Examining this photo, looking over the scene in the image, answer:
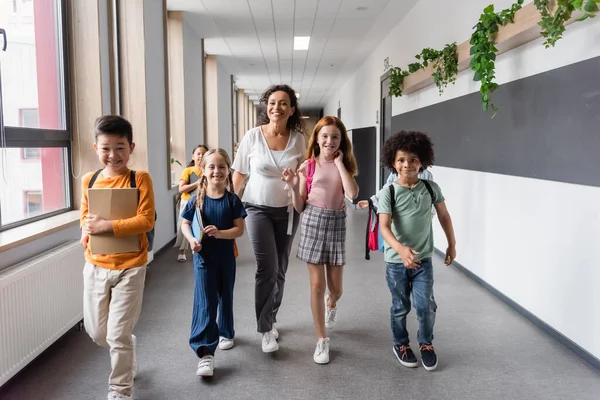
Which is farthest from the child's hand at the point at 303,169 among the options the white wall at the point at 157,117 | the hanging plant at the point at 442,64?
the white wall at the point at 157,117

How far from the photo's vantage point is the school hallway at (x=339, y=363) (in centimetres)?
246

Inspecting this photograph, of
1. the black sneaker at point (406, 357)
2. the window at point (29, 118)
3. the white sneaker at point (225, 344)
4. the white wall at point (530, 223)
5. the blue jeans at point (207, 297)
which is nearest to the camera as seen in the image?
the blue jeans at point (207, 297)

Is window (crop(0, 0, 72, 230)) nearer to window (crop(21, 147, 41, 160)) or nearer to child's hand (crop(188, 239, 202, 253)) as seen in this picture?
window (crop(21, 147, 41, 160))

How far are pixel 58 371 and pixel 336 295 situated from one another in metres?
1.62

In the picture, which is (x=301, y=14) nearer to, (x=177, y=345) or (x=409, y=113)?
(x=409, y=113)

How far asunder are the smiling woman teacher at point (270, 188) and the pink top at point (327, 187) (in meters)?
0.15

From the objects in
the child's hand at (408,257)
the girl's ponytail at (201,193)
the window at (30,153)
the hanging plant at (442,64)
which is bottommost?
the child's hand at (408,257)

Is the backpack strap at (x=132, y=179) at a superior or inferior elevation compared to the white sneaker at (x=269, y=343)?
superior

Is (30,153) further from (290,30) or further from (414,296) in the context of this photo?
(290,30)

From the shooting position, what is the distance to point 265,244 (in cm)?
280

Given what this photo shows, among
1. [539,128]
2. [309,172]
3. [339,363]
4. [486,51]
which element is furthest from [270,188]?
[486,51]

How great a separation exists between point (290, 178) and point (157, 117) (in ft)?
11.6

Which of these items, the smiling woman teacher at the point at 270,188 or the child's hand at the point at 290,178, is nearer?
the child's hand at the point at 290,178

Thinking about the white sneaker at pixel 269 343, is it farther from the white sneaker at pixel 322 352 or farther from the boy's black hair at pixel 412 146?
the boy's black hair at pixel 412 146
